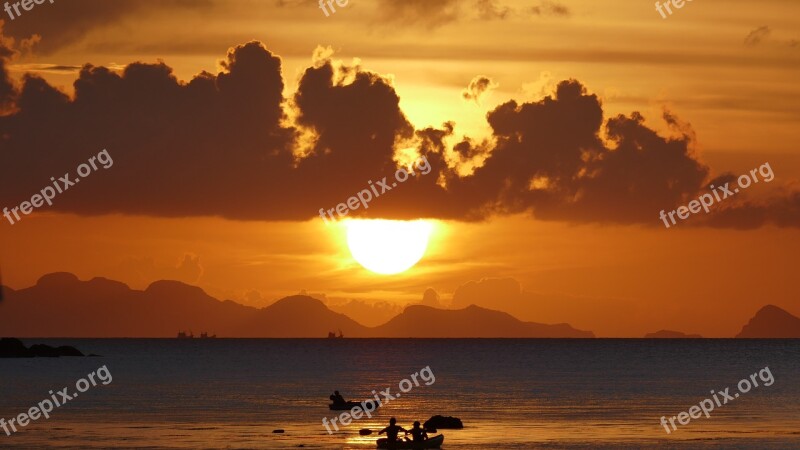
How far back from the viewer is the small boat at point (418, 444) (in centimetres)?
7981

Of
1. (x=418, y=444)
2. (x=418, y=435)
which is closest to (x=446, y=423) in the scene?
(x=418, y=435)

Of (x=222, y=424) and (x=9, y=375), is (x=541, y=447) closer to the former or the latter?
(x=222, y=424)

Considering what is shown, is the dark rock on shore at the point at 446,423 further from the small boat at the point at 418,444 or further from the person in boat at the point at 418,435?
the person in boat at the point at 418,435

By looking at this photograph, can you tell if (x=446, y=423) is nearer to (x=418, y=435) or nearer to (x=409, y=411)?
(x=418, y=435)

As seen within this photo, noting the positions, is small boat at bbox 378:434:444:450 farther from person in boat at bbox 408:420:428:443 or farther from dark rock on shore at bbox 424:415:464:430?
dark rock on shore at bbox 424:415:464:430

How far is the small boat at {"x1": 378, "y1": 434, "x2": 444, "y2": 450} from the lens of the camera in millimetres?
79812

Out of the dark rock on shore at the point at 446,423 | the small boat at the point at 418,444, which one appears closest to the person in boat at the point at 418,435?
the small boat at the point at 418,444

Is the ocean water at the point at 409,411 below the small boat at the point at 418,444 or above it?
above

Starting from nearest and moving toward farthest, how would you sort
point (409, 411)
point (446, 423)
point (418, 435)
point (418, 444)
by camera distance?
point (418, 444), point (418, 435), point (446, 423), point (409, 411)

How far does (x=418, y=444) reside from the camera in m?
80.2

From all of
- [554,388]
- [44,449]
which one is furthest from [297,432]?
[554,388]

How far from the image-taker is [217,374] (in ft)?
635

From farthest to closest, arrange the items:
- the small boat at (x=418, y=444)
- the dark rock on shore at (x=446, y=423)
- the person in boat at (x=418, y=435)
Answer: the dark rock on shore at (x=446, y=423), the person in boat at (x=418, y=435), the small boat at (x=418, y=444)

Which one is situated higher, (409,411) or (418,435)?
(409,411)
